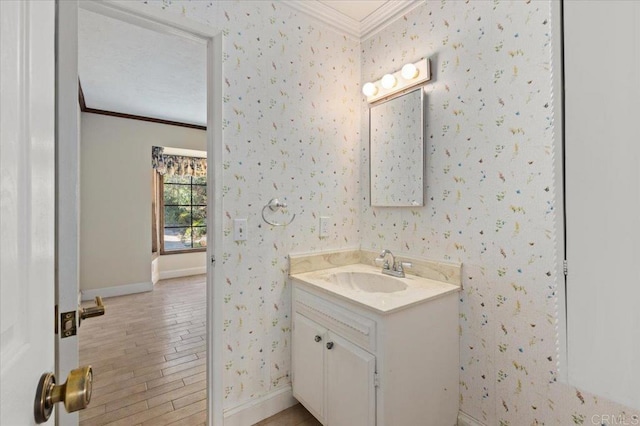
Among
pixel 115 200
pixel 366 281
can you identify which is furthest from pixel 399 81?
pixel 115 200

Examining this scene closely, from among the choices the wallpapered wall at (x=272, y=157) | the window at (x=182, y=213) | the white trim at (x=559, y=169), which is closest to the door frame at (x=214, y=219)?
the wallpapered wall at (x=272, y=157)

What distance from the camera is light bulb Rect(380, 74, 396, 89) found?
194cm

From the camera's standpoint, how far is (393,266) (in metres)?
1.90

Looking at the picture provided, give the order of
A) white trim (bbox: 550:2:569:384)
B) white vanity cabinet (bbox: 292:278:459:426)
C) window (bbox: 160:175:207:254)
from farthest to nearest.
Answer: window (bbox: 160:175:207:254)
white vanity cabinet (bbox: 292:278:459:426)
white trim (bbox: 550:2:569:384)

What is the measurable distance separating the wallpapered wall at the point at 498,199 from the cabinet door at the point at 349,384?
612mm

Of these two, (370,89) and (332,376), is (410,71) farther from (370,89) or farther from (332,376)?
(332,376)

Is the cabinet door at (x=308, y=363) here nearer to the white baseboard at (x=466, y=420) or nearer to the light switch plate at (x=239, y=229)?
the light switch plate at (x=239, y=229)

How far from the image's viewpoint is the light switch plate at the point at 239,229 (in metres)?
1.72

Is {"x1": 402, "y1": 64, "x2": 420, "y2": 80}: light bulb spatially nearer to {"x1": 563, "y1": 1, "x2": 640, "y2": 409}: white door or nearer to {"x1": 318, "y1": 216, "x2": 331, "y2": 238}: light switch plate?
{"x1": 318, "y1": 216, "x2": 331, "y2": 238}: light switch plate

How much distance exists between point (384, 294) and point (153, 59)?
9.23ft

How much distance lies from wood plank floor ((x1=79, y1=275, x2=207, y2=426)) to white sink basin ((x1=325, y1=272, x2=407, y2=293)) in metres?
1.16

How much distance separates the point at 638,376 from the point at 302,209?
5.58ft

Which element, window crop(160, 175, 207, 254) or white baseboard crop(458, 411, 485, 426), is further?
window crop(160, 175, 207, 254)

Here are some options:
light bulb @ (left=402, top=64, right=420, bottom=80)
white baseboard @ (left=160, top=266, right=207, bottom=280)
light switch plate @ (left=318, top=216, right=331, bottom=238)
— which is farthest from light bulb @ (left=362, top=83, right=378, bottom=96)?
white baseboard @ (left=160, top=266, right=207, bottom=280)
